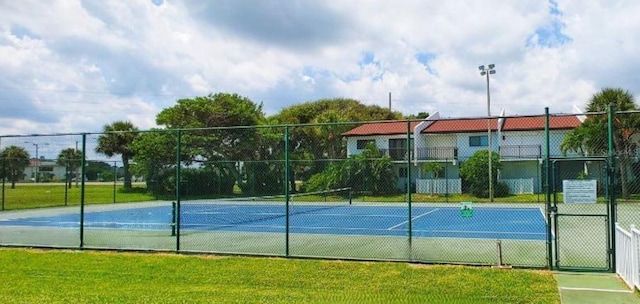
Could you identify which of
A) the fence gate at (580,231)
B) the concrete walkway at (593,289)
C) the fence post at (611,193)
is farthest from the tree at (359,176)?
the concrete walkway at (593,289)

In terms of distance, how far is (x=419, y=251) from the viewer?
11156 millimetres

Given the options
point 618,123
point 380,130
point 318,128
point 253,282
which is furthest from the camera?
point 318,128

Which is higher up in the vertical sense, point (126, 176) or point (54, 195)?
point (126, 176)

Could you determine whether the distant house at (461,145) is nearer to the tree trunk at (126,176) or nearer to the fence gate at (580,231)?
the fence gate at (580,231)

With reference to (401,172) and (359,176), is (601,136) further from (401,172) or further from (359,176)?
(359,176)

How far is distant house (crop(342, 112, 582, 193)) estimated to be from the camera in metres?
25.5

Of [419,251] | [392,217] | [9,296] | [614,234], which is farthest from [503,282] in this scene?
[392,217]

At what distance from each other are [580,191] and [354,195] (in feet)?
62.2

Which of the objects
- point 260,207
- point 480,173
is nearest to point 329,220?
point 260,207

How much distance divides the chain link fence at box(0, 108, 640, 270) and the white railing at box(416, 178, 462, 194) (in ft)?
0.23

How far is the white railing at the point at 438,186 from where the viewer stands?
2548cm

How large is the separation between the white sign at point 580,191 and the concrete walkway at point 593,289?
46.7 inches

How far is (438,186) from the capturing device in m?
26.0

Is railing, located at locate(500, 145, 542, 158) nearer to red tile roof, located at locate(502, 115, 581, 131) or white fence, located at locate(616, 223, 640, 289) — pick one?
red tile roof, located at locate(502, 115, 581, 131)
